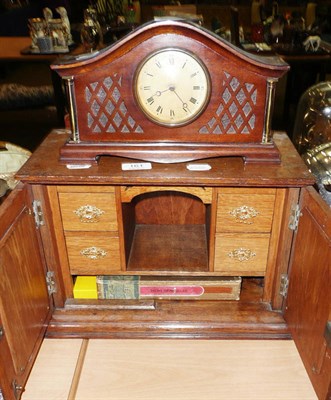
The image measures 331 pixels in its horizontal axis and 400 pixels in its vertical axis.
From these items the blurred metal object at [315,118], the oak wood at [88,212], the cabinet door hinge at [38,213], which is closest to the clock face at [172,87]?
the oak wood at [88,212]

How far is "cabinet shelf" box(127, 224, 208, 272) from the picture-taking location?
118 cm

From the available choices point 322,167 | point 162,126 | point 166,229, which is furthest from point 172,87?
point 166,229

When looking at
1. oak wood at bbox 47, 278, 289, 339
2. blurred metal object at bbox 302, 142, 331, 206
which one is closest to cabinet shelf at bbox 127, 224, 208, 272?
oak wood at bbox 47, 278, 289, 339

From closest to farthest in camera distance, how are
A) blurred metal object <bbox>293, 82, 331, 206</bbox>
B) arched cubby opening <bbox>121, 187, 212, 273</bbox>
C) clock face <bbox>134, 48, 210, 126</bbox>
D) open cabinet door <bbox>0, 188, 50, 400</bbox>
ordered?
open cabinet door <bbox>0, 188, 50, 400</bbox>
clock face <bbox>134, 48, 210, 126</bbox>
arched cubby opening <bbox>121, 187, 212, 273</bbox>
blurred metal object <bbox>293, 82, 331, 206</bbox>

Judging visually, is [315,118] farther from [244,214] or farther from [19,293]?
[19,293]

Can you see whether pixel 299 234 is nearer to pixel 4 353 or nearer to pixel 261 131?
pixel 261 131

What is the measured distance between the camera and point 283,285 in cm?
112

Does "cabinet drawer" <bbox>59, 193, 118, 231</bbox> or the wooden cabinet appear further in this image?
"cabinet drawer" <bbox>59, 193, 118, 231</bbox>

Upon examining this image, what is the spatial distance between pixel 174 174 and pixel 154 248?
13.6 inches

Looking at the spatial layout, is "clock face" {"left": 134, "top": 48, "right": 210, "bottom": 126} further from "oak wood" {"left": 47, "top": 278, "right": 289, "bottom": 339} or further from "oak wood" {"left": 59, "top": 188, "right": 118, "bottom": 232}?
A: "oak wood" {"left": 47, "top": 278, "right": 289, "bottom": 339}

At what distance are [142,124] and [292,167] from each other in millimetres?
376

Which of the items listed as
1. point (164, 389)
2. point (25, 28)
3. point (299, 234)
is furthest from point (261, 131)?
point (25, 28)

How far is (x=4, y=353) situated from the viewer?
2.73 feet

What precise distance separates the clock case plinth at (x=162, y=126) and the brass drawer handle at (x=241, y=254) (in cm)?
24
